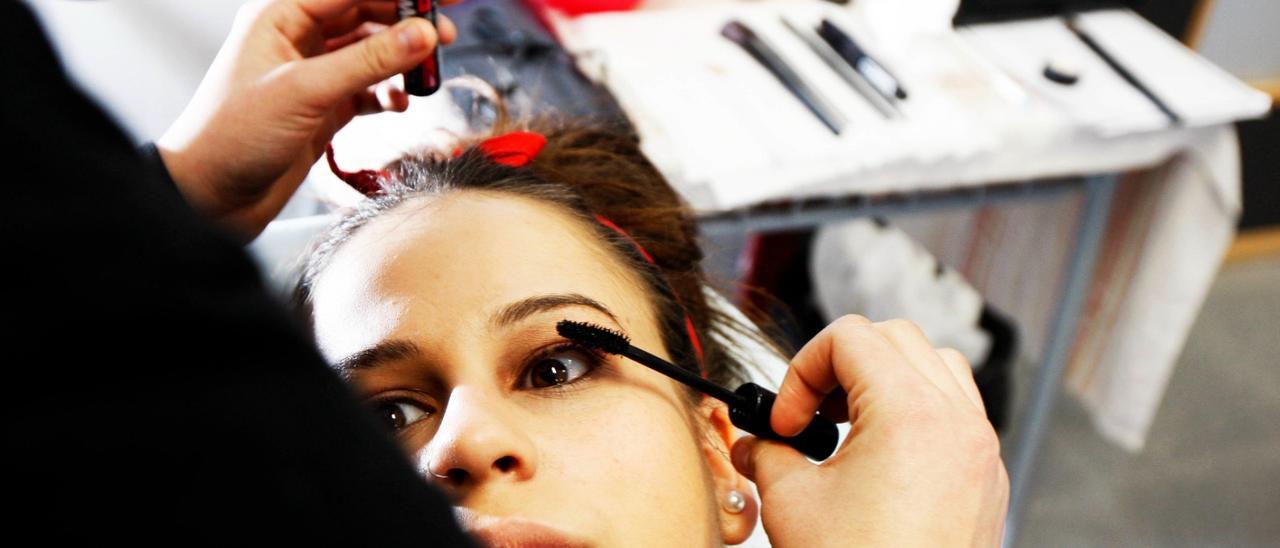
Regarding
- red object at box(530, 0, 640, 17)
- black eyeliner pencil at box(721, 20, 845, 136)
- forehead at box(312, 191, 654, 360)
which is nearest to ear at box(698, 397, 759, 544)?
forehead at box(312, 191, 654, 360)

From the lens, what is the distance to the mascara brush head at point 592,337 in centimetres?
73

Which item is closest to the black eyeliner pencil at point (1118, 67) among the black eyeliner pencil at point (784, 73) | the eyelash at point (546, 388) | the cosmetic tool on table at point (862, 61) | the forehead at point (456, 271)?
the cosmetic tool on table at point (862, 61)

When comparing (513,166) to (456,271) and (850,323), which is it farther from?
(850,323)

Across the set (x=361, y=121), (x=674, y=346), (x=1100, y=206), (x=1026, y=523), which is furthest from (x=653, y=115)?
(x=1026, y=523)

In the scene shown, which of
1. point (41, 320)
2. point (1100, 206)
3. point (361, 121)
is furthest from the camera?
point (1100, 206)

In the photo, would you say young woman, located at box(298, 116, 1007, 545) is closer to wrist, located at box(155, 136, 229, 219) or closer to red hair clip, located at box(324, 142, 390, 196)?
red hair clip, located at box(324, 142, 390, 196)

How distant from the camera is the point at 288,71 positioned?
0.84 meters

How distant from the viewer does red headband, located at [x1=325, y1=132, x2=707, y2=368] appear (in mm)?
952

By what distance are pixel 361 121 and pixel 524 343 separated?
0.62 metres

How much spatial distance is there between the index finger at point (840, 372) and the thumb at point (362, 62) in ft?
1.37

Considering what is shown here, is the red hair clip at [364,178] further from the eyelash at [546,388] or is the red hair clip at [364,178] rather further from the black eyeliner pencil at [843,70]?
the black eyeliner pencil at [843,70]

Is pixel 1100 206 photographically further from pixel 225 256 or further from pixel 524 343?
pixel 225 256

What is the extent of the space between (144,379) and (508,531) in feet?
1.19

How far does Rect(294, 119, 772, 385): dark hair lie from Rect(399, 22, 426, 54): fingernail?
0.43ft
